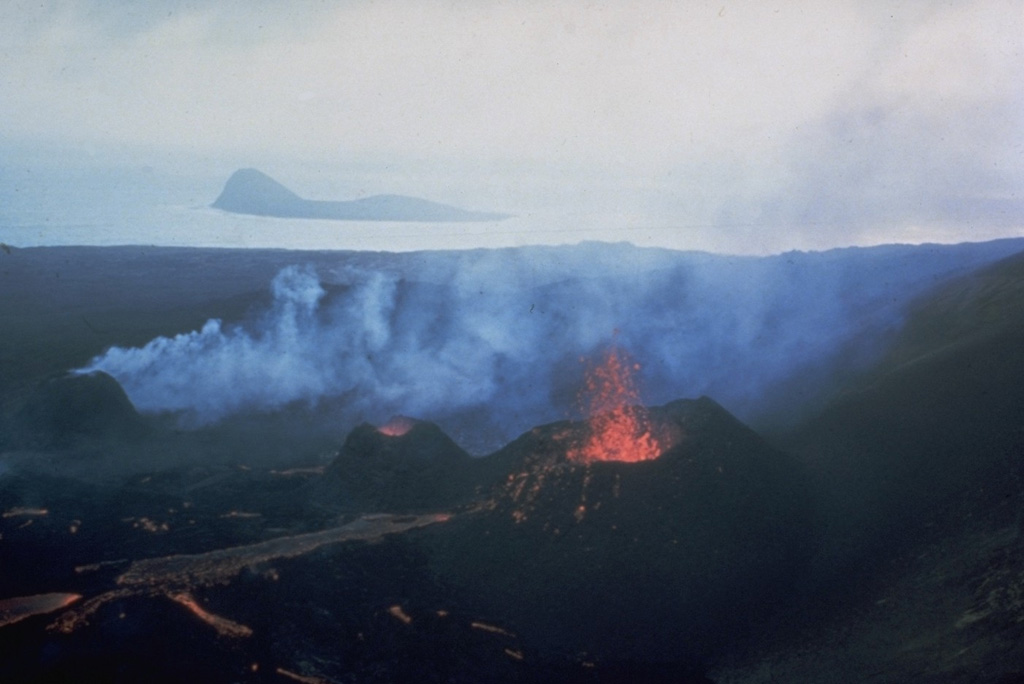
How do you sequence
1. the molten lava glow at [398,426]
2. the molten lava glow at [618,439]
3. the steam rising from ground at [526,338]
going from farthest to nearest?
the steam rising from ground at [526,338] < the molten lava glow at [398,426] < the molten lava glow at [618,439]

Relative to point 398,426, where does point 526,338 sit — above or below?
above

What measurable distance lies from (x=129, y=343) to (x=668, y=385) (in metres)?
28.7

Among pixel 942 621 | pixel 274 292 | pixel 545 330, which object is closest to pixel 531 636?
pixel 942 621

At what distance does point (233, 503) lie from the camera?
21.5 m

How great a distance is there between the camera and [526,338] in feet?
128

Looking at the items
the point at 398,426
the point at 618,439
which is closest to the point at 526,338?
the point at 398,426

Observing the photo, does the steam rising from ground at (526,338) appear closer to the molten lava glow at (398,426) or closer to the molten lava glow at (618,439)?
the molten lava glow at (398,426)

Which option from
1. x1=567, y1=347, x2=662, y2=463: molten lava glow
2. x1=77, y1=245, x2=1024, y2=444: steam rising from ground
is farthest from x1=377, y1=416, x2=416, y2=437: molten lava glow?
x1=567, y1=347, x2=662, y2=463: molten lava glow

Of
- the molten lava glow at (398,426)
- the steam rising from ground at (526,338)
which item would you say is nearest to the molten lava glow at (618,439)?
the molten lava glow at (398,426)

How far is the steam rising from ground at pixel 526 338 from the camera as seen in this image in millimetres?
33281

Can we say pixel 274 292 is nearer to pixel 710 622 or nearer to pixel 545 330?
pixel 545 330

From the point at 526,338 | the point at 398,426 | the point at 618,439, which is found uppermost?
the point at 526,338

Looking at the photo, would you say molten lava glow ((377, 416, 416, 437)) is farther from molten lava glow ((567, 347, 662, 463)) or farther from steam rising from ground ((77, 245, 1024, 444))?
molten lava glow ((567, 347, 662, 463))

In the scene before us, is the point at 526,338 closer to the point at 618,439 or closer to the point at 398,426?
the point at 398,426
